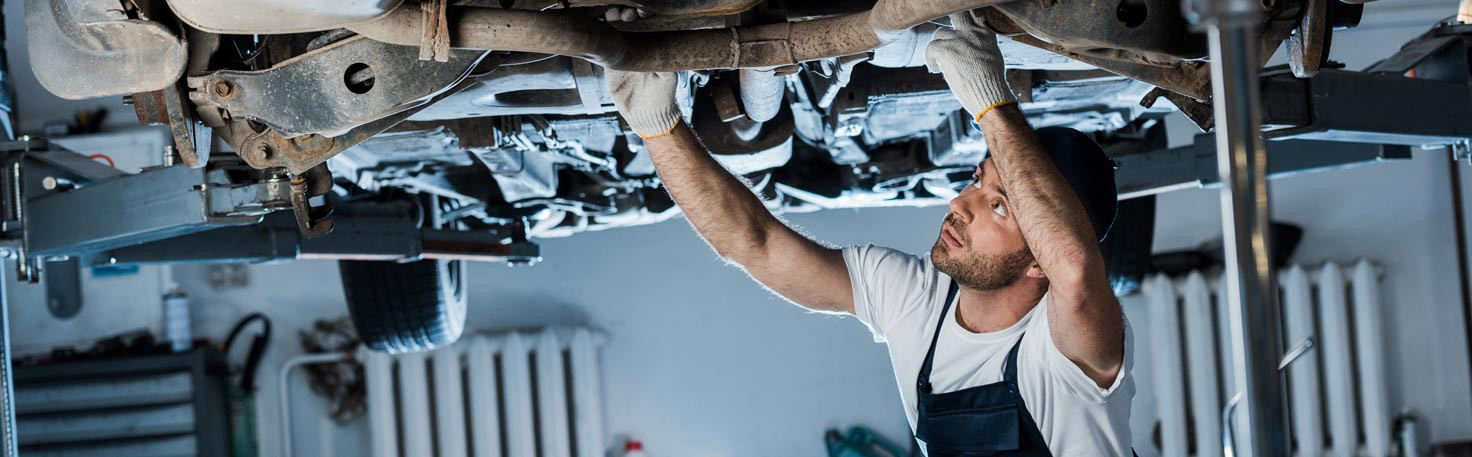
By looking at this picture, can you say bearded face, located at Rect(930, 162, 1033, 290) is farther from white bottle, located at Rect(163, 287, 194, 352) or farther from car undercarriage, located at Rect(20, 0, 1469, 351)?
white bottle, located at Rect(163, 287, 194, 352)

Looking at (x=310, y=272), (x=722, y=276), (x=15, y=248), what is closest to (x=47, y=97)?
(x=310, y=272)

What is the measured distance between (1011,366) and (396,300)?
82.3 inches

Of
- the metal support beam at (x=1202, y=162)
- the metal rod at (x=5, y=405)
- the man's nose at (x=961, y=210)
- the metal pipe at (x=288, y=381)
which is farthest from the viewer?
the metal pipe at (x=288, y=381)

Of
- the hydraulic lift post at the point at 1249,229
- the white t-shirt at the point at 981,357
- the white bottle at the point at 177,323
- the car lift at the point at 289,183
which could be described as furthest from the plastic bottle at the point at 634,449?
the hydraulic lift post at the point at 1249,229

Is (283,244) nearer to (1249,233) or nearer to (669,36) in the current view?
(669,36)

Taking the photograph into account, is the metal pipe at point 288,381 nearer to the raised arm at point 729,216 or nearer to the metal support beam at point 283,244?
the metal support beam at point 283,244

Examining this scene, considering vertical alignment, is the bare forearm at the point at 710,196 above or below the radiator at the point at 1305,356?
above

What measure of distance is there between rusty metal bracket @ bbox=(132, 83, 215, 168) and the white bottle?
3078 millimetres

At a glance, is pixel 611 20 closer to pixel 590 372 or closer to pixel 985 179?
pixel 985 179

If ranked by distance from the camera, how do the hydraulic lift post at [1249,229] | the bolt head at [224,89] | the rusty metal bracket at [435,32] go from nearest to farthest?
the hydraulic lift post at [1249,229] < the rusty metal bracket at [435,32] < the bolt head at [224,89]

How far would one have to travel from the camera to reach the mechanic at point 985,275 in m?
1.71

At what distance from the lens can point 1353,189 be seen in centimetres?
477

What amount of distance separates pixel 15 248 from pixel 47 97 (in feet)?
9.63

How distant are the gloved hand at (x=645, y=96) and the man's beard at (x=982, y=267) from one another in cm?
48
